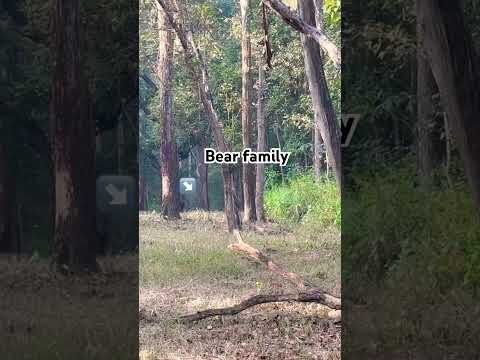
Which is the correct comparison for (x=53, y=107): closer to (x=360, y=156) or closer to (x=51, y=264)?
(x=51, y=264)

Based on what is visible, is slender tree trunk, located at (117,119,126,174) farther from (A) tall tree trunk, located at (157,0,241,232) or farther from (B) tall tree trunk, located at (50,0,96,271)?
(A) tall tree trunk, located at (157,0,241,232)

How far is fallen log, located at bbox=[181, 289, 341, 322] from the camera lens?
365cm

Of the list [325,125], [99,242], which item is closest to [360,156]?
[325,125]

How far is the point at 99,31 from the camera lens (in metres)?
3.68

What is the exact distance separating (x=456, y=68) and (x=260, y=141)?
112cm

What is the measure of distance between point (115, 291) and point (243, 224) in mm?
780

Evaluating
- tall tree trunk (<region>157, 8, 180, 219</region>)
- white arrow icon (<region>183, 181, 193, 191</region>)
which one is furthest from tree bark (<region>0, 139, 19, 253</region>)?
white arrow icon (<region>183, 181, 193, 191</region>)

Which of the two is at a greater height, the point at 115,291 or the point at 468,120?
the point at 468,120

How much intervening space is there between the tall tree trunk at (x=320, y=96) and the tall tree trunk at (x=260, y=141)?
0.25 metres

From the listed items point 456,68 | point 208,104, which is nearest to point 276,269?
point 208,104

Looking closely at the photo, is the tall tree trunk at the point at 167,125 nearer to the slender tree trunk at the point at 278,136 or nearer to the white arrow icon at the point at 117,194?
the white arrow icon at the point at 117,194

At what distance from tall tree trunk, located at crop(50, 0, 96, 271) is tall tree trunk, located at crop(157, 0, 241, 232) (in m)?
0.57

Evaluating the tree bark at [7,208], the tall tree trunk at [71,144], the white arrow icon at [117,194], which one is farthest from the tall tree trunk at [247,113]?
the tree bark at [7,208]

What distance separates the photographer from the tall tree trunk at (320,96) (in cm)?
359
